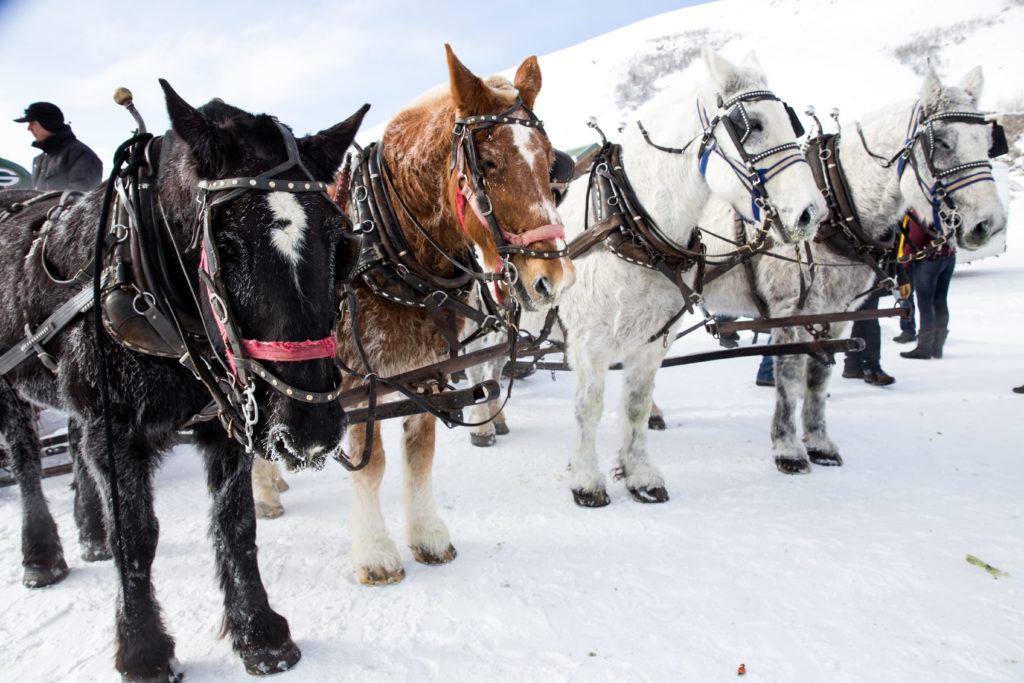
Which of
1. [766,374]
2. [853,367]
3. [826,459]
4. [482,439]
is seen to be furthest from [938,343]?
[482,439]

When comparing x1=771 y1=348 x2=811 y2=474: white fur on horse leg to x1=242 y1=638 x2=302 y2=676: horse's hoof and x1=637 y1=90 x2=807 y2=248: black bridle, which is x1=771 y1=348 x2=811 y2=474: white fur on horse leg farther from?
x1=242 y1=638 x2=302 y2=676: horse's hoof

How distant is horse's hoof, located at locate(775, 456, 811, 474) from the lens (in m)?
4.21

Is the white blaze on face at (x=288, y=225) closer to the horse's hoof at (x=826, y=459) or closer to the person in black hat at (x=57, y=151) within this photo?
the horse's hoof at (x=826, y=459)

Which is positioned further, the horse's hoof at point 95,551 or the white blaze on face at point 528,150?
the horse's hoof at point 95,551

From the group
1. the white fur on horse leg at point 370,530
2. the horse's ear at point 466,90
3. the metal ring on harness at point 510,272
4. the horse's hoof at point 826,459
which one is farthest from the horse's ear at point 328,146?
the horse's hoof at point 826,459

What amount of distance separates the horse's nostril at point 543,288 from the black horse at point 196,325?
28.2 inches

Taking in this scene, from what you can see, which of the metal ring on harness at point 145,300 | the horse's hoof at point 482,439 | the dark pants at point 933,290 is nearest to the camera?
the metal ring on harness at point 145,300

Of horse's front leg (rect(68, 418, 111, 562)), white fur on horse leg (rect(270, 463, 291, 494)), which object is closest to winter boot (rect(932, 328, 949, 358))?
white fur on horse leg (rect(270, 463, 291, 494))

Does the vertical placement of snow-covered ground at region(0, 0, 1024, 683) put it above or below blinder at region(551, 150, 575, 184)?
below

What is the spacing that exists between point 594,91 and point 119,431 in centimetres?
5245

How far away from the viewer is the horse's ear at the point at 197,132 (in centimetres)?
165

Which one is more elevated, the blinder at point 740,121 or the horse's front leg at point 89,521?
the blinder at point 740,121

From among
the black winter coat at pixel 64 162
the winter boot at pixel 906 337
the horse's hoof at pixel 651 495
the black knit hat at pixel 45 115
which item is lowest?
the winter boot at pixel 906 337

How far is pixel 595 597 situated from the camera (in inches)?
106
